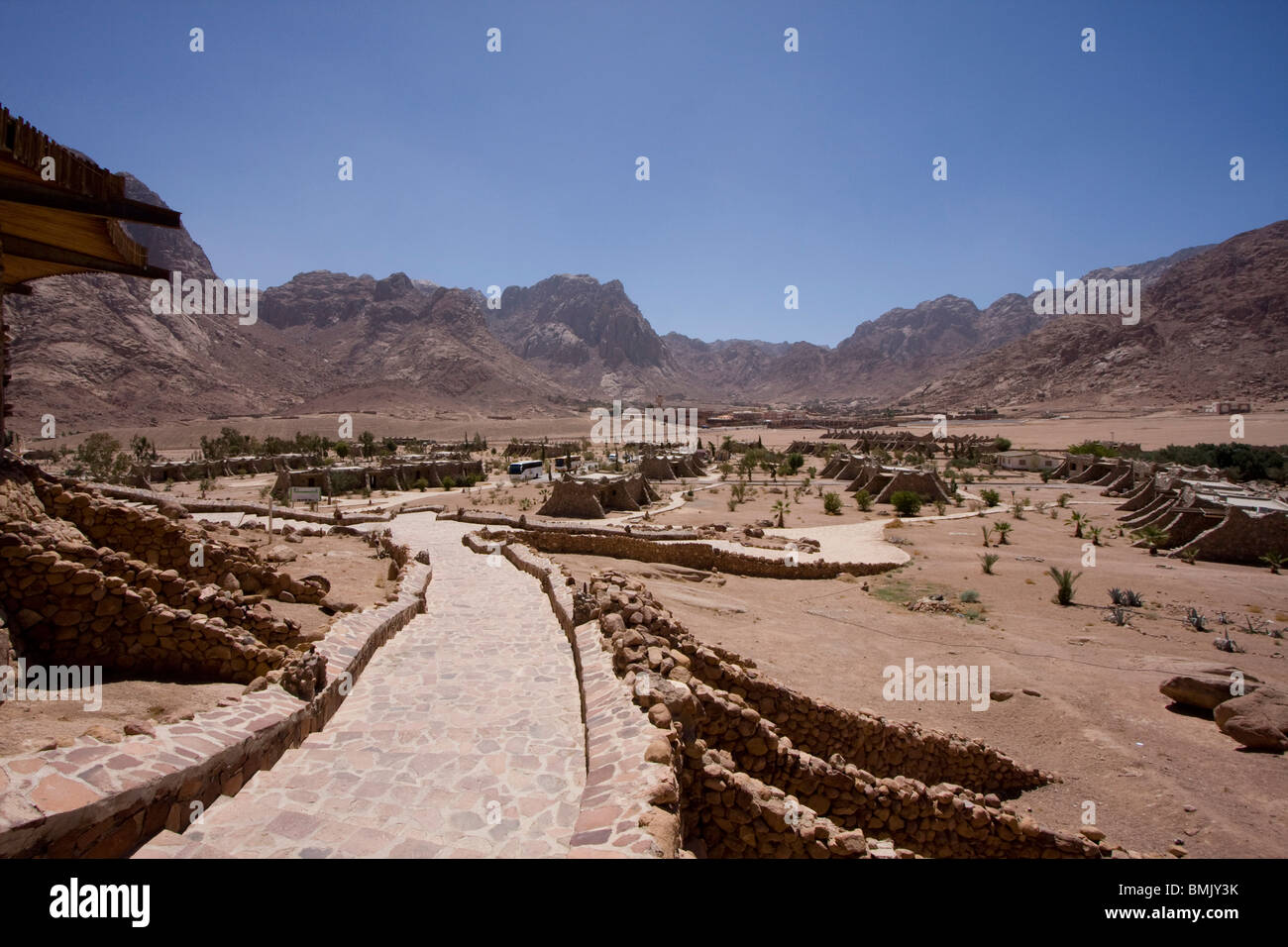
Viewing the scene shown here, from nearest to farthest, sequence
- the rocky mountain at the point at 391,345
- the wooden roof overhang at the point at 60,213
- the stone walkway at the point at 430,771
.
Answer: the stone walkway at the point at 430,771
the wooden roof overhang at the point at 60,213
the rocky mountain at the point at 391,345

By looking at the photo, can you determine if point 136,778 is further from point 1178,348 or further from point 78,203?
point 1178,348

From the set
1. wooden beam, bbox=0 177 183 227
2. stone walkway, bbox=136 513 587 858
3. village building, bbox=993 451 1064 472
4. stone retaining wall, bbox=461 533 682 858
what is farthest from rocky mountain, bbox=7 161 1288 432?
stone retaining wall, bbox=461 533 682 858

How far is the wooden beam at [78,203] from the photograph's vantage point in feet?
21.1

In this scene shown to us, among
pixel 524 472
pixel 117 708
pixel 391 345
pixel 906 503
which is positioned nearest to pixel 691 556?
pixel 117 708

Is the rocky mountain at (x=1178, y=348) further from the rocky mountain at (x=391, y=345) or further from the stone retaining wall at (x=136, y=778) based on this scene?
the stone retaining wall at (x=136, y=778)

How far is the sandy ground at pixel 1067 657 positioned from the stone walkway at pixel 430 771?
4882 millimetres

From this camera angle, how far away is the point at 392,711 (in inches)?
239

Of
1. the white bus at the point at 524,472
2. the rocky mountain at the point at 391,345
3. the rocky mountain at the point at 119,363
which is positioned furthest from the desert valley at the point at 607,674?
the rocky mountain at the point at 391,345

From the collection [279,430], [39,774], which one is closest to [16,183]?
[39,774]

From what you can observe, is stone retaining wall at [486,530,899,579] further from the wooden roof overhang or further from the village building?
the village building

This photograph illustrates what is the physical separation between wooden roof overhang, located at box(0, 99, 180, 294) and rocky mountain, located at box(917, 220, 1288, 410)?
10892 cm

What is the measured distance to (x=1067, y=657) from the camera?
1154 cm
